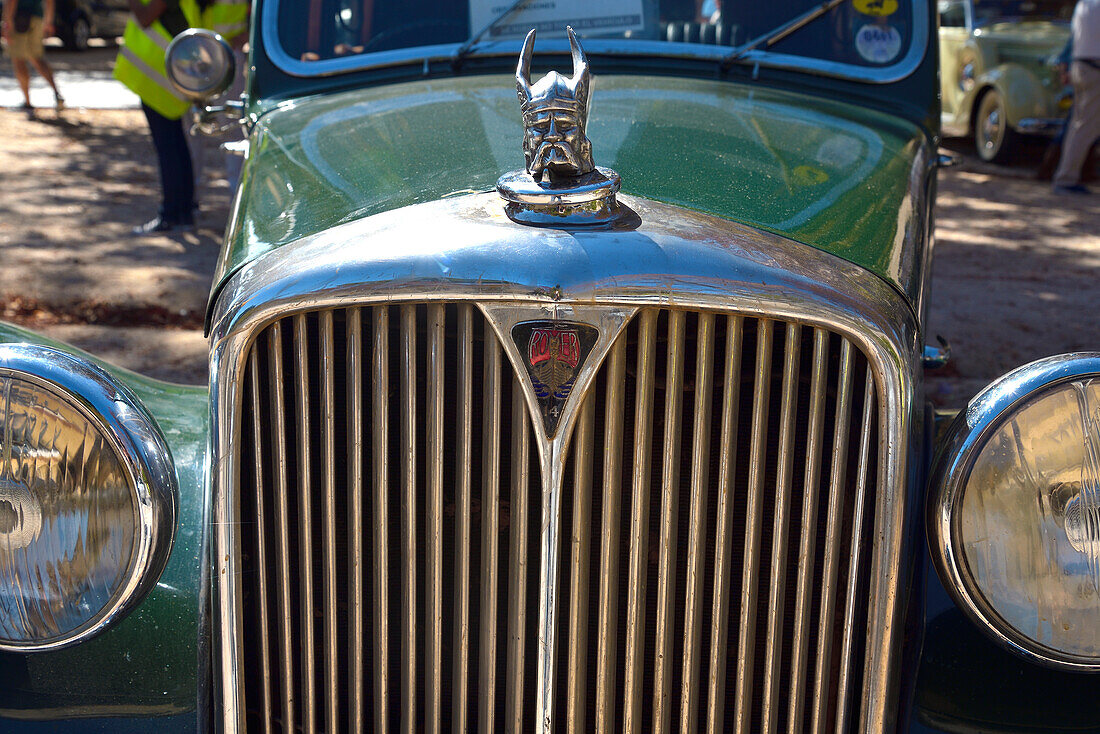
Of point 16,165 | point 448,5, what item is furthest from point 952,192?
point 16,165

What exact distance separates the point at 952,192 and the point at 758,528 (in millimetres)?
7929

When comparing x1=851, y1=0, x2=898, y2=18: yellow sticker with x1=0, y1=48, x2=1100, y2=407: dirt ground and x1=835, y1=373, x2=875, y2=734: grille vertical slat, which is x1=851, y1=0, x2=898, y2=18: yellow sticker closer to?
x1=835, y1=373, x2=875, y2=734: grille vertical slat

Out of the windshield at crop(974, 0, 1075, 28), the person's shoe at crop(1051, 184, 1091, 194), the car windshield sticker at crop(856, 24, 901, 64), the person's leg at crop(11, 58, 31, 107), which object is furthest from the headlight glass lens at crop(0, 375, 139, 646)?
the person's leg at crop(11, 58, 31, 107)

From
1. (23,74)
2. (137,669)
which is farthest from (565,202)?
(23,74)

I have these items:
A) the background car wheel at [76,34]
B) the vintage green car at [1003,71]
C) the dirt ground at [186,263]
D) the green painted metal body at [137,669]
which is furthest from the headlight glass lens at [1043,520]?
the background car wheel at [76,34]

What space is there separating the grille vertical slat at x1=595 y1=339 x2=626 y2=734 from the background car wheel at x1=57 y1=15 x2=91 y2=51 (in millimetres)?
17264

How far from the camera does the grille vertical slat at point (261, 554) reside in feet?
5.16

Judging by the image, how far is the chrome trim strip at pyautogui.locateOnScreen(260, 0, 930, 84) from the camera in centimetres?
270

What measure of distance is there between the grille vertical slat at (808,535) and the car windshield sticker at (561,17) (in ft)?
4.86

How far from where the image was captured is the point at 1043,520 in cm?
152

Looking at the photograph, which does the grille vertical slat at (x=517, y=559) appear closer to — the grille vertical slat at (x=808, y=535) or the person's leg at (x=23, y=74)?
the grille vertical slat at (x=808, y=535)

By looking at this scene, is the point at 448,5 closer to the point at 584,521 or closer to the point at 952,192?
the point at 584,521

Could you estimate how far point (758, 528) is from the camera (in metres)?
1.60

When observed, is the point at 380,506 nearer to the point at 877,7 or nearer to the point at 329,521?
the point at 329,521
